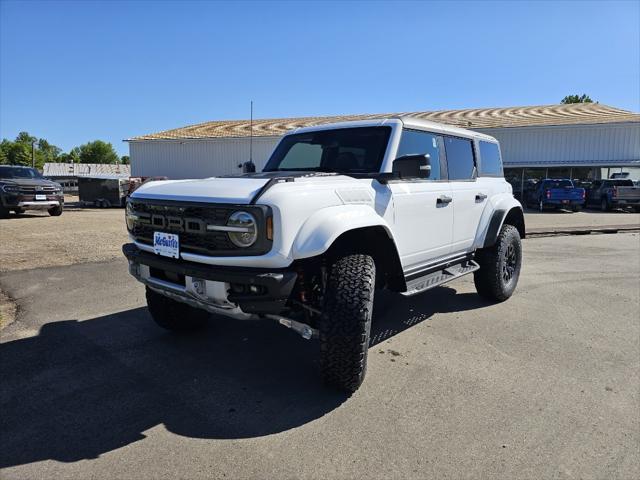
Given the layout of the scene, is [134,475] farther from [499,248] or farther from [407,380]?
[499,248]

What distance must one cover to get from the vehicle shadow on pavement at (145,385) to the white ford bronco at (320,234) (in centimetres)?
36

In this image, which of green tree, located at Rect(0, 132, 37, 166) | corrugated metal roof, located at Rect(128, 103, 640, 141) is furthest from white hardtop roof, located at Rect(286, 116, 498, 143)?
green tree, located at Rect(0, 132, 37, 166)

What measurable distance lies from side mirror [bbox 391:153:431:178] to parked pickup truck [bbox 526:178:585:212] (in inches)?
804

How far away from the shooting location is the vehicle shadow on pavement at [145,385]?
2.76 m

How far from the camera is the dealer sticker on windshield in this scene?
323cm

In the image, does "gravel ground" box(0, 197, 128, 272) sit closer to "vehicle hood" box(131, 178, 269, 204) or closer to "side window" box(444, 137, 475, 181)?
"vehicle hood" box(131, 178, 269, 204)

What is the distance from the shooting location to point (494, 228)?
538 cm

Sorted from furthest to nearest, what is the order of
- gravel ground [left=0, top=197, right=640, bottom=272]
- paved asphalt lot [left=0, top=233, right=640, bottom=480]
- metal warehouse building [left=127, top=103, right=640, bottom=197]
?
metal warehouse building [left=127, top=103, right=640, bottom=197], gravel ground [left=0, top=197, right=640, bottom=272], paved asphalt lot [left=0, top=233, right=640, bottom=480]

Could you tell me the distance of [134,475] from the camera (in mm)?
2369

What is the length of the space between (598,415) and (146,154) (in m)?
34.3

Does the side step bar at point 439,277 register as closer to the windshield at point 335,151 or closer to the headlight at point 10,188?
the windshield at point 335,151

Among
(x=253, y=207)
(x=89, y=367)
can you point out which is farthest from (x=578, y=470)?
(x=89, y=367)

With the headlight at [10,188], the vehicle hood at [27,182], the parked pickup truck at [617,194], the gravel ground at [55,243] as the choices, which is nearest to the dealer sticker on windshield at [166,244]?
the gravel ground at [55,243]

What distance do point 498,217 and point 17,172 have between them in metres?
16.8
